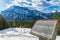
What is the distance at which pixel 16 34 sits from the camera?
8.89ft

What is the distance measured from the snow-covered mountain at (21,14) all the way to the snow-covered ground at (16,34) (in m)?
0.24

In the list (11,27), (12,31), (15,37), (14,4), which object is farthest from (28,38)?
(14,4)

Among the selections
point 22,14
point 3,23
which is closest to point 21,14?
point 22,14

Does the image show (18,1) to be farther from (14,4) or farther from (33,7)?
(33,7)

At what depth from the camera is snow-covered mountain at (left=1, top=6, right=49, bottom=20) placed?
9.79ft

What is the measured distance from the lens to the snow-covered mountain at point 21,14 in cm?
298

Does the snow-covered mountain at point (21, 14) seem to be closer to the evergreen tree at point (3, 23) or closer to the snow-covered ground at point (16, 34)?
the evergreen tree at point (3, 23)

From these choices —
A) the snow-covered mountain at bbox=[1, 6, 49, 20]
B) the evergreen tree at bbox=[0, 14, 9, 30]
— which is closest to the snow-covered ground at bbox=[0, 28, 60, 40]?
the evergreen tree at bbox=[0, 14, 9, 30]

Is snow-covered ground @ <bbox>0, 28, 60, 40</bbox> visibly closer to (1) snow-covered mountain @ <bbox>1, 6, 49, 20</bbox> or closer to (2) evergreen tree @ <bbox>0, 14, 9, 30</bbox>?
(2) evergreen tree @ <bbox>0, 14, 9, 30</bbox>

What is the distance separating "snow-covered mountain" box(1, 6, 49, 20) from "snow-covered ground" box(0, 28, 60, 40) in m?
0.24

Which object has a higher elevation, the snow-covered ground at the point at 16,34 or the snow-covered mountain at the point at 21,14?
the snow-covered mountain at the point at 21,14

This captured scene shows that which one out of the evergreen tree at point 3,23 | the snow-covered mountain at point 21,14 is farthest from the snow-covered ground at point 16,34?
the snow-covered mountain at point 21,14

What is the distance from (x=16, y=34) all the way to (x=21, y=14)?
1.57 ft

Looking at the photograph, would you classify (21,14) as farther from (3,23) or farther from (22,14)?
(3,23)
